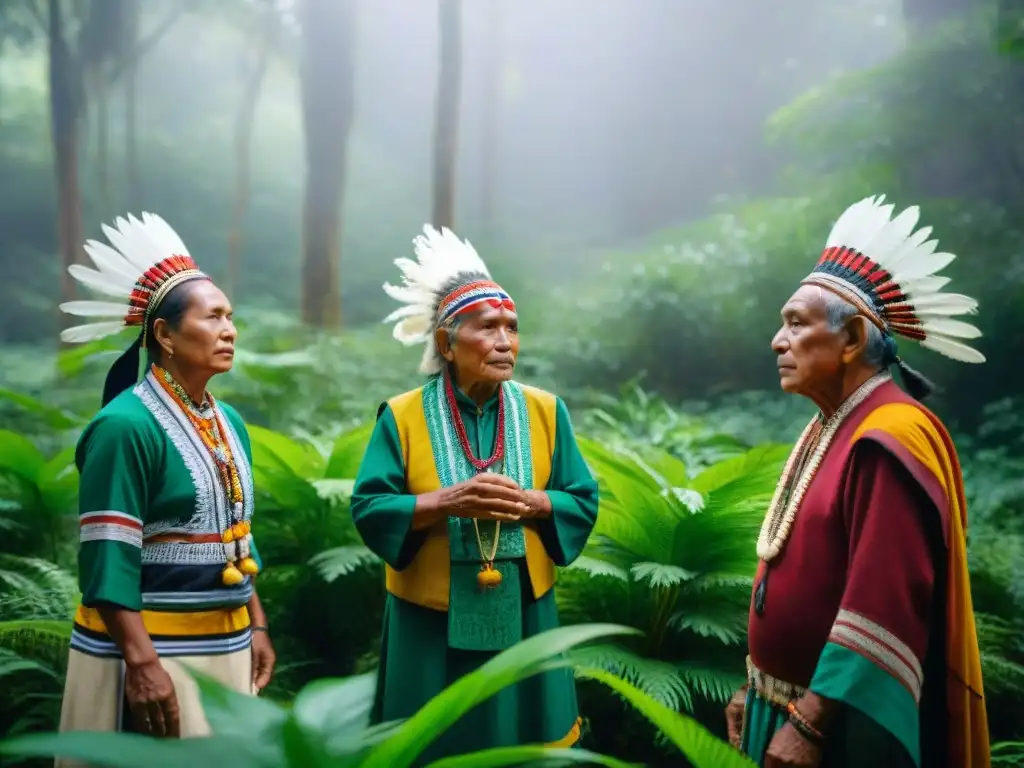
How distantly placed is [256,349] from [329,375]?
72cm

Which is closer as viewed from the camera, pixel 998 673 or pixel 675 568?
pixel 675 568

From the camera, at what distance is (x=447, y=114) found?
700 centimetres

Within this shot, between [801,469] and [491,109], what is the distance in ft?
19.2

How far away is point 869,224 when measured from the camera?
2.01 metres

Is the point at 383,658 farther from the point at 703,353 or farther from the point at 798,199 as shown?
the point at 798,199

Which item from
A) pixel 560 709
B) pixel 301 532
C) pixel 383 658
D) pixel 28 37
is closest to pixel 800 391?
pixel 560 709

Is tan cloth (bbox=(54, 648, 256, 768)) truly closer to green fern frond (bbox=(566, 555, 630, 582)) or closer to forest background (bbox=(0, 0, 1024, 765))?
green fern frond (bbox=(566, 555, 630, 582))

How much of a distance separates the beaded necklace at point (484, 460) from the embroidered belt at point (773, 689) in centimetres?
68

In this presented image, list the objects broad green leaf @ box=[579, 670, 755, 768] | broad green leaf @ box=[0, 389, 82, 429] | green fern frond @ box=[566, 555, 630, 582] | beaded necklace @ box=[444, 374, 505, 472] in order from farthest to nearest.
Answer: broad green leaf @ box=[0, 389, 82, 429] < green fern frond @ box=[566, 555, 630, 582] < beaded necklace @ box=[444, 374, 505, 472] < broad green leaf @ box=[579, 670, 755, 768]

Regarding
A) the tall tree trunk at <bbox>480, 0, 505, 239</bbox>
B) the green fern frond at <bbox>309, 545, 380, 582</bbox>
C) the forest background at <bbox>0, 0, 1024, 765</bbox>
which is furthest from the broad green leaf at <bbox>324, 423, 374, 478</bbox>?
the tall tree trunk at <bbox>480, 0, 505, 239</bbox>

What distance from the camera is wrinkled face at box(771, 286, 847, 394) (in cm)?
194

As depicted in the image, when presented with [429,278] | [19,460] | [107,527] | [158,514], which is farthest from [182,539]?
[19,460]

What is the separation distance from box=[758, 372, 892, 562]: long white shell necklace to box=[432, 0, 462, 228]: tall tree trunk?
5290 millimetres

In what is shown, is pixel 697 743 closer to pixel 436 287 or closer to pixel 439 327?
pixel 439 327
